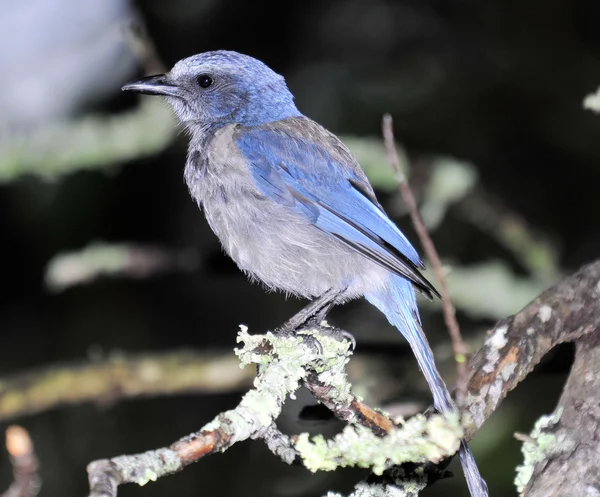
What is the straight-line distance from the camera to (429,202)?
5.25m

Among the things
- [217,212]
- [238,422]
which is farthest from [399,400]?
[238,422]

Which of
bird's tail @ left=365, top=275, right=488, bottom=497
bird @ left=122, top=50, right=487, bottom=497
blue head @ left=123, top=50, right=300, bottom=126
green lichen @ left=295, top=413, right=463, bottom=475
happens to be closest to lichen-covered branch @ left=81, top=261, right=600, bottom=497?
green lichen @ left=295, top=413, right=463, bottom=475

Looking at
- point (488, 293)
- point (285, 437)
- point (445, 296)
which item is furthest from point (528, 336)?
point (488, 293)

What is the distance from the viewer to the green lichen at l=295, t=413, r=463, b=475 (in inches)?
81.1

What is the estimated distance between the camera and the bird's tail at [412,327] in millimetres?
3305

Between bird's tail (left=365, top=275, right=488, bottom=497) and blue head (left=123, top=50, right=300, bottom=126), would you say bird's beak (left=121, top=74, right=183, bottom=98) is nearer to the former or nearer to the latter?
blue head (left=123, top=50, right=300, bottom=126)

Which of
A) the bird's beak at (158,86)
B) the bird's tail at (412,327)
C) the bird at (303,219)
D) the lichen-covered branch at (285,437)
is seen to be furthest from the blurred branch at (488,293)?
the lichen-covered branch at (285,437)

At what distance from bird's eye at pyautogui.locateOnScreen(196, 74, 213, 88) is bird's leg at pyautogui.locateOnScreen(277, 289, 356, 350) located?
1508mm

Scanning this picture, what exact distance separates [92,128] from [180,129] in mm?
597

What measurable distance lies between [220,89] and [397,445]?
3156 mm

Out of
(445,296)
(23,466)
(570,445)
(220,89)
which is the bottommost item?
(23,466)

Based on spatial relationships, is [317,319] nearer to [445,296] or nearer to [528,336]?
[528,336]

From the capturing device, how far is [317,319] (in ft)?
13.8

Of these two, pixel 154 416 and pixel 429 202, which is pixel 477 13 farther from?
pixel 154 416
